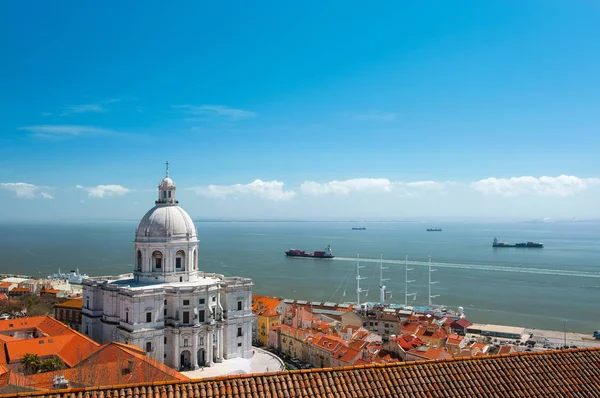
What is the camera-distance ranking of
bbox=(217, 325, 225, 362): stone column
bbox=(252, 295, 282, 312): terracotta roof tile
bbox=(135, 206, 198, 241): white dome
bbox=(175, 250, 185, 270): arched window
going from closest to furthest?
bbox=(217, 325, 225, 362): stone column, bbox=(135, 206, 198, 241): white dome, bbox=(175, 250, 185, 270): arched window, bbox=(252, 295, 282, 312): terracotta roof tile

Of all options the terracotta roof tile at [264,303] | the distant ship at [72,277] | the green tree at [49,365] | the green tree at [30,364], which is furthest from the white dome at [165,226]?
the distant ship at [72,277]

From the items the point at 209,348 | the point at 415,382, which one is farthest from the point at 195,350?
the point at 415,382

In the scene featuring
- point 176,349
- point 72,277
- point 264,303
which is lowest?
point 72,277

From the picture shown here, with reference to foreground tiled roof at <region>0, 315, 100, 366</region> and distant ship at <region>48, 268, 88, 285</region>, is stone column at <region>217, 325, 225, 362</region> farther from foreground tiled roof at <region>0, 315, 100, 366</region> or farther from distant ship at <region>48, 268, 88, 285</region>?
distant ship at <region>48, 268, 88, 285</region>

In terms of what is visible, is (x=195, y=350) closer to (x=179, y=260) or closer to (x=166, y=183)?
(x=179, y=260)

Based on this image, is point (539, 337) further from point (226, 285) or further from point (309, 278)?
point (309, 278)

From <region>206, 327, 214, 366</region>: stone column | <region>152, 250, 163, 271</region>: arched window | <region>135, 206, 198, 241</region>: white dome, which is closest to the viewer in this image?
<region>206, 327, 214, 366</region>: stone column

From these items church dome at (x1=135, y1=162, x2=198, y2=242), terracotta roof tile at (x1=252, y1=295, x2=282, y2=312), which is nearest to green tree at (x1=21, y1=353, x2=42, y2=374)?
church dome at (x1=135, y1=162, x2=198, y2=242)
